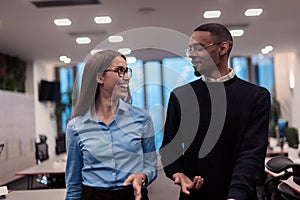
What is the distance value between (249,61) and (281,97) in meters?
1.44

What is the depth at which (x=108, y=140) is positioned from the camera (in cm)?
143

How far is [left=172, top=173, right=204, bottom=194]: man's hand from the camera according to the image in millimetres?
1135

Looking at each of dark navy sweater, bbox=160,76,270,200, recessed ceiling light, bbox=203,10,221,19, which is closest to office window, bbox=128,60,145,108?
dark navy sweater, bbox=160,76,270,200

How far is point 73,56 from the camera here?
30.7ft

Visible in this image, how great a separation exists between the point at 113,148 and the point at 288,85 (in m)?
10.6

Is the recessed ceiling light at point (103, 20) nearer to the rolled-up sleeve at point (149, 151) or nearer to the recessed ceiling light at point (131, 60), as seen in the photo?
the recessed ceiling light at point (131, 60)

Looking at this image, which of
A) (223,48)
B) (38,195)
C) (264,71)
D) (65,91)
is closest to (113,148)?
(223,48)

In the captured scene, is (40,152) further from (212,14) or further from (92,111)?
(92,111)

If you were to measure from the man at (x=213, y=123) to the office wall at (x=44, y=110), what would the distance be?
30.2ft

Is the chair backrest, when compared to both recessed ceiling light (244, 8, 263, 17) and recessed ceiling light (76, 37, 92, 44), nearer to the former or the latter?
recessed ceiling light (76, 37, 92, 44)

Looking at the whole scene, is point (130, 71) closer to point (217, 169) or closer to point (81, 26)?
point (217, 169)

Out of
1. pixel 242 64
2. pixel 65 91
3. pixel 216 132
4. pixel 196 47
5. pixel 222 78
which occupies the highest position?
pixel 242 64

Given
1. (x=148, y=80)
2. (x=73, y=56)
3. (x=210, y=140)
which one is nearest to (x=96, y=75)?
(x=148, y=80)

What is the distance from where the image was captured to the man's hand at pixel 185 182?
1.13m
